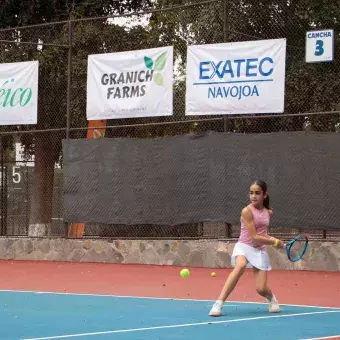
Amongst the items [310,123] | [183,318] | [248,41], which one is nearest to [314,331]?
[183,318]

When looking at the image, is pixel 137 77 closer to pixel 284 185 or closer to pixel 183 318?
pixel 284 185

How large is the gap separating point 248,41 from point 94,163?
401 centimetres

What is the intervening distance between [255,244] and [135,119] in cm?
1093

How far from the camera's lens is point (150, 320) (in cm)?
1009

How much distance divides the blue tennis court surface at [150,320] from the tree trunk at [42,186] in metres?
10.5

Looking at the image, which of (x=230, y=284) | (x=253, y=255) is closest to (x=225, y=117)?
(x=253, y=255)

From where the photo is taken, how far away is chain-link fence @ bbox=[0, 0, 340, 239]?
61.1ft

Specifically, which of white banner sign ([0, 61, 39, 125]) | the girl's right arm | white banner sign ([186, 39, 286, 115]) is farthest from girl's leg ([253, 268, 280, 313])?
white banner sign ([0, 61, 39, 125])

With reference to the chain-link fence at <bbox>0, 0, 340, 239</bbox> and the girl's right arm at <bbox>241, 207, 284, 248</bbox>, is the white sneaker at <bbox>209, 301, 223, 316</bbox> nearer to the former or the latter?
the girl's right arm at <bbox>241, 207, 284, 248</bbox>

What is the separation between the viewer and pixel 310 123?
19.1 metres

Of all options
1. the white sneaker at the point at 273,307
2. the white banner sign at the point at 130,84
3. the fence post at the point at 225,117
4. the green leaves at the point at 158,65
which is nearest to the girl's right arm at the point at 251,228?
the white sneaker at the point at 273,307

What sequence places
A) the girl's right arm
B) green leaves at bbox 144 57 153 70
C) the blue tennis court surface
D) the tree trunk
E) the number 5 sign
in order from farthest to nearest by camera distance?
the tree trunk → green leaves at bbox 144 57 153 70 → the number 5 sign → the girl's right arm → the blue tennis court surface

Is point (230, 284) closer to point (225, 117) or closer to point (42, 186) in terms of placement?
point (225, 117)

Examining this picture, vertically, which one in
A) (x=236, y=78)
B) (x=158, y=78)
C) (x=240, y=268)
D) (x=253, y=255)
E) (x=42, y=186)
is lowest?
(x=240, y=268)
